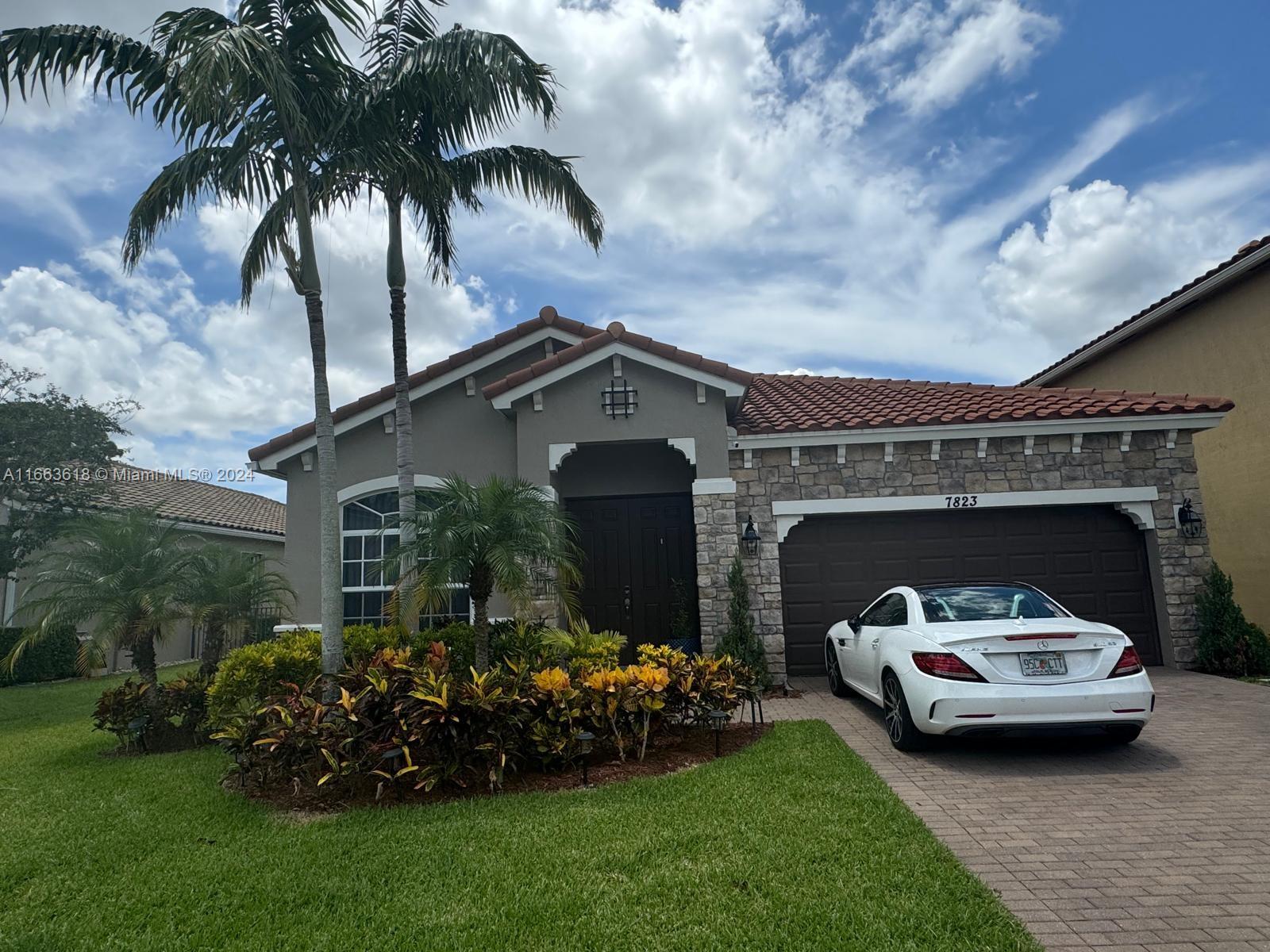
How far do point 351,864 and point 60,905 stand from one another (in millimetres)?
1506

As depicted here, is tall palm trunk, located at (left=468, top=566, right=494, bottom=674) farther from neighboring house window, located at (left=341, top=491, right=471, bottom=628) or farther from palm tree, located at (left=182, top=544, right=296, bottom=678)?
neighboring house window, located at (left=341, top=491, right=471, bottom=628)

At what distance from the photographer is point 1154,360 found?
13.3 meters

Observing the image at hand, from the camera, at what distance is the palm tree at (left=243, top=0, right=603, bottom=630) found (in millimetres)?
7340

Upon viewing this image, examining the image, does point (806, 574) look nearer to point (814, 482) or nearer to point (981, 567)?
point (814, 482)

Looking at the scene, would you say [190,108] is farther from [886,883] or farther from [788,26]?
[886,883]

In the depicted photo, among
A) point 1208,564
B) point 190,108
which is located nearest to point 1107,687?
point 1208,564

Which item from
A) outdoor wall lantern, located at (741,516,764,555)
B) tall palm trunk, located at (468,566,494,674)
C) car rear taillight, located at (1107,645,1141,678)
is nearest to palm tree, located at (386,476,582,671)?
tall palm trunk, located at (468,566,494,674)

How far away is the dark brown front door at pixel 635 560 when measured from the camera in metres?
10.7

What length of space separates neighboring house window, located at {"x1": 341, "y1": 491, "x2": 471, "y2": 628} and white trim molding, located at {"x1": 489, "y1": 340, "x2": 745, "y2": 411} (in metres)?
2.95

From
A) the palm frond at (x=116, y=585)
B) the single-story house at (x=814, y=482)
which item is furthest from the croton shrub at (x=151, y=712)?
the single-story house at (x=814, y=482)

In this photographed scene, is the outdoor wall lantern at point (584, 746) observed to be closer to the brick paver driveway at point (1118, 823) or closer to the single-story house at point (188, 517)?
the brick paver driveway at point (1118, 823)

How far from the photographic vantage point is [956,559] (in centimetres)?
1007

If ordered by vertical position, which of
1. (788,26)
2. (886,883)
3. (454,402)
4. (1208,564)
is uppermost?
(788,26)

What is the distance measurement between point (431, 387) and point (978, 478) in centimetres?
834
